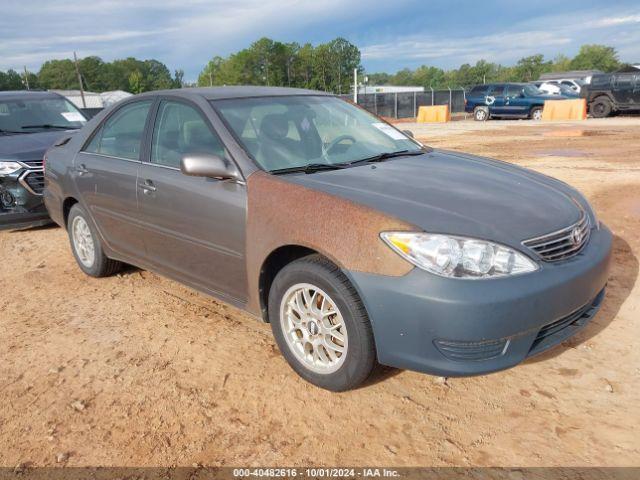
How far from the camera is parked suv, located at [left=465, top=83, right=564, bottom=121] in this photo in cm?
2433

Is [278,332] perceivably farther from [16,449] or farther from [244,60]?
[244,60]

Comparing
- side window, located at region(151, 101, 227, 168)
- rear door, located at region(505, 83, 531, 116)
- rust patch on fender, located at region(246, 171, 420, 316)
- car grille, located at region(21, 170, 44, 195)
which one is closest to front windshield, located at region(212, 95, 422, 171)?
side window, located at region(151, 101, 227, 168)

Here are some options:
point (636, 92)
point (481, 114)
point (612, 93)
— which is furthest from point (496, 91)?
point (636, 92)

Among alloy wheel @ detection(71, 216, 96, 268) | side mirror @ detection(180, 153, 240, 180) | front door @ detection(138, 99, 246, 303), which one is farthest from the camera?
alloy wheel @ detection(71, 216, 96, 268)

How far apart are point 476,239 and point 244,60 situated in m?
124

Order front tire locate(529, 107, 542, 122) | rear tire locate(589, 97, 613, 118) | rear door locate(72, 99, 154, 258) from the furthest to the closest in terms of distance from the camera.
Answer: front tire locate(529, 107, 542, 122) → rear tire locate(589, 97, 613, 118) → rear door locate(72, 99, 154, 258)

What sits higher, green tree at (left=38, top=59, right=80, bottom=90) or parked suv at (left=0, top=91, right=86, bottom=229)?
green tree at (left=38, top=59, right=80, bottom=90)

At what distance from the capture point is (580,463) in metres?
2.24

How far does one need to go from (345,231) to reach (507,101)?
24.7 m

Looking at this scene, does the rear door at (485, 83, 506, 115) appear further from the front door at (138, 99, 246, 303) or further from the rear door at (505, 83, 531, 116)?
the front door at (138, 99, 246, 303)

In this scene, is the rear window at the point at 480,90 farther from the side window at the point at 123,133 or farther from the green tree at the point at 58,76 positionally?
the green tree at the point at 58,76

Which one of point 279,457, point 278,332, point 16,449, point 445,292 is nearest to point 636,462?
point 445,292

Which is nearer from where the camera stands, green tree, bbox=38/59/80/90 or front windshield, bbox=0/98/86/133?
front windshield, bbox=0/98/86/133

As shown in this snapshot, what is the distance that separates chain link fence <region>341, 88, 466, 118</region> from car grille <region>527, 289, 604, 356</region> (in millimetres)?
27966
